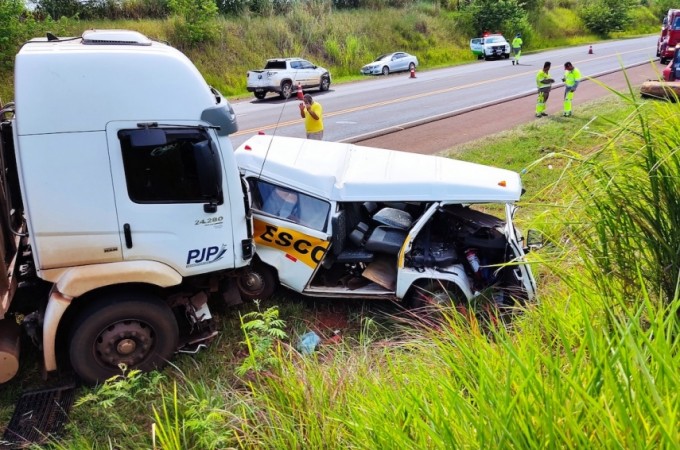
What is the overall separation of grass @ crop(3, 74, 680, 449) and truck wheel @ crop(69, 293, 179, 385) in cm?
43

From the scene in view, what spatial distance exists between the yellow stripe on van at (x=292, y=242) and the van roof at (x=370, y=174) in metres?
0.50

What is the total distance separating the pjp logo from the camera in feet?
16.9

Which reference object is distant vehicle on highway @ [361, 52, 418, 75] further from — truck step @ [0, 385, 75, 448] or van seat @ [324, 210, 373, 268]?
truck step @ [0, 385, 75, 448]

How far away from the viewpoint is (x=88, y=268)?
4.75 meters

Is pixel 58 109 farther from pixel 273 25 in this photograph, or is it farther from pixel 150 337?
pixel 273 25

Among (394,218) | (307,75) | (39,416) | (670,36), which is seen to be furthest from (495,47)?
(39,416)

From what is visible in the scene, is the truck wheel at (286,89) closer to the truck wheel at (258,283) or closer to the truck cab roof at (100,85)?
the truck wheel at (258,283)

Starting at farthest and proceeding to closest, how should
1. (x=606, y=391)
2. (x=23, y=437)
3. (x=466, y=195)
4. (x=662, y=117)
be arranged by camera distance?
(x=466, y=195), (x=23, y=437), (x=662, y=117), (x=606, y=391)

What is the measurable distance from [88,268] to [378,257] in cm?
301

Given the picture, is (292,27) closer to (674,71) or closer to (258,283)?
(674,71)

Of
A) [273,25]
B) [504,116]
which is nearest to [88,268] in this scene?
[504,116]

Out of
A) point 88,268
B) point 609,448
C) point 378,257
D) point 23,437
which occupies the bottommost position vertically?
point 23,437

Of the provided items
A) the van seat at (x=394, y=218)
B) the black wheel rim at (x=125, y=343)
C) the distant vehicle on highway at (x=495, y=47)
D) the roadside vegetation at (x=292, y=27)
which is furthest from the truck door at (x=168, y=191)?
the distant vehicle on highway at (x=495, y=47)

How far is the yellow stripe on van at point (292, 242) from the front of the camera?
5934 mm
